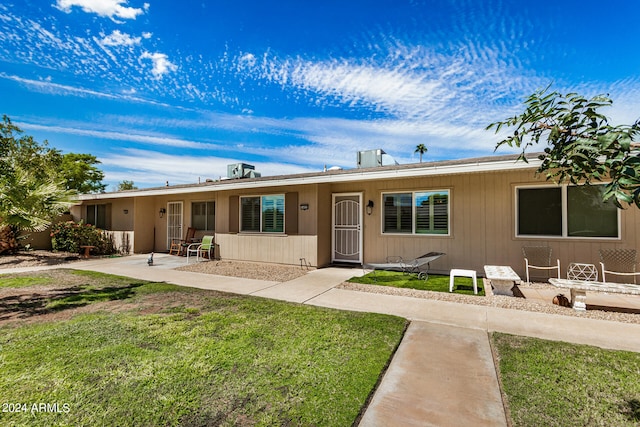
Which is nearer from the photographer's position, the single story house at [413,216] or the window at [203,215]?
the single story house at [413,216]

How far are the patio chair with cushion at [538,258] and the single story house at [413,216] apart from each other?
7.8 inches

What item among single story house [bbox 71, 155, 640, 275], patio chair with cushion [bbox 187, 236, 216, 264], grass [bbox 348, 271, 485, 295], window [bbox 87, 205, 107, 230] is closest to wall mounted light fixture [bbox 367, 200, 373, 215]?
single story house [bbox 71, 155, 640, 275]

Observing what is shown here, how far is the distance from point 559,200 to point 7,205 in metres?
11.6

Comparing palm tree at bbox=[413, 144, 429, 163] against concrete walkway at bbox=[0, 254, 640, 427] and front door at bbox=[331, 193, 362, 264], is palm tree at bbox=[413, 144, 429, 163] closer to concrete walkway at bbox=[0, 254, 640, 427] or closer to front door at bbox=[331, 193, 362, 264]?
front door at bbox=[331, 193, 362, 264]

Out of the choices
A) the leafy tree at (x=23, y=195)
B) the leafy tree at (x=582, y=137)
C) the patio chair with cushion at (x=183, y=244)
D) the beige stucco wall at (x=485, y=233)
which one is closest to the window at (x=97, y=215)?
the patio chair with cushion at (x=183, y=244)

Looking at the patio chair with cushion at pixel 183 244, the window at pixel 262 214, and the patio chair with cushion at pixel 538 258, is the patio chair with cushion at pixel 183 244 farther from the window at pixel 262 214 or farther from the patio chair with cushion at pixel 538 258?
the patio chair with cushion at pixel 538 258

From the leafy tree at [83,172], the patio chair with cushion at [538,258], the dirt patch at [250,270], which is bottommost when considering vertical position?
the dirt patch at [250,270]

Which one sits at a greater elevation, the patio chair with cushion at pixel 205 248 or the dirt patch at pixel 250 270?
the patio chair with cushion at pixel 205 248

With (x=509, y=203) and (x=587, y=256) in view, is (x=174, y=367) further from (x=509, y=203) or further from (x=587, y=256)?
(x=587, y=256)

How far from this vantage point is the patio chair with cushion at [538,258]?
6.56 m

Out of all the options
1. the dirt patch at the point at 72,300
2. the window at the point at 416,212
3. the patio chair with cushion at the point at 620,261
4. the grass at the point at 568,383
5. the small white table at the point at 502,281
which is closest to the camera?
the grass at the point at 568,383

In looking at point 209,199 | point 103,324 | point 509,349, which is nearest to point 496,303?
point 509,349

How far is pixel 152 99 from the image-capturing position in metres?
12.5

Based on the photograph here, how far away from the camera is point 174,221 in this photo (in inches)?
498
